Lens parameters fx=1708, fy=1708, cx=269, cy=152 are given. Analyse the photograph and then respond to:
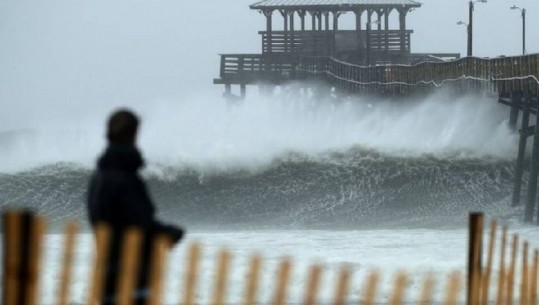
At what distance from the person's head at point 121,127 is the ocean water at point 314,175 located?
17.6 metres

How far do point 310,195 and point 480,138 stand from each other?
5.48 metres

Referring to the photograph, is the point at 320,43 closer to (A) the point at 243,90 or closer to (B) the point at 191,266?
(A) the point at 243,90

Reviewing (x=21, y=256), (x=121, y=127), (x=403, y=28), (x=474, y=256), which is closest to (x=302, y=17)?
(x=403, y=28)

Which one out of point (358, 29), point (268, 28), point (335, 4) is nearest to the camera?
point (358, 29)

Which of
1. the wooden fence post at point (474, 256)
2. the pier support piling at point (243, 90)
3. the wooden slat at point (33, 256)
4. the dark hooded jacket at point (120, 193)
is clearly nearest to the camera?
the wooden slat at point (33, 256)

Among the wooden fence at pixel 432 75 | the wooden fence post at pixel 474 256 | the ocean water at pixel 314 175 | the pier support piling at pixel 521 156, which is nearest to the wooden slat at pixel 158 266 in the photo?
the wooden fence post at pixel 474 256

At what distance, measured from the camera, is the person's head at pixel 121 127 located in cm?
749

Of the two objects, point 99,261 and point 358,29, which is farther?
point 358,29

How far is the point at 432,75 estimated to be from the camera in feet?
154

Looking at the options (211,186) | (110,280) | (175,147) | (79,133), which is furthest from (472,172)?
(110,280)

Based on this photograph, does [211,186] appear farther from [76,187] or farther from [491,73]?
[491,73]

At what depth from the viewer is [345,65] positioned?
5519cm

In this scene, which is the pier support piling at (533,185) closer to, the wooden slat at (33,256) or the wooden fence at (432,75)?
the wooden fence at (432,75)

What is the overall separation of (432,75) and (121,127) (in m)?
39.8
